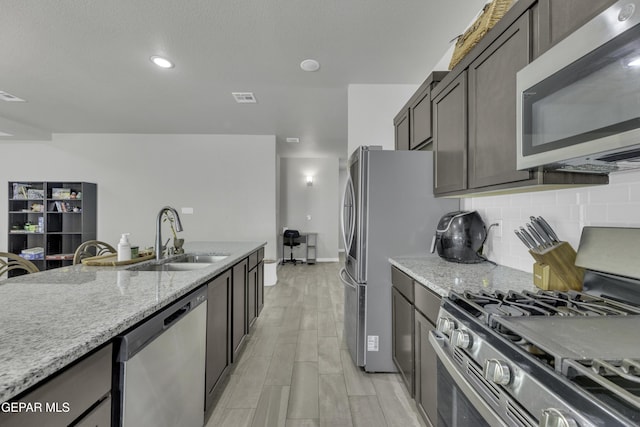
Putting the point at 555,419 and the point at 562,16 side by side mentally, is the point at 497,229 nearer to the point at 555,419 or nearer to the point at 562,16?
the point at 562,16

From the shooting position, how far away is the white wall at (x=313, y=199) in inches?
288

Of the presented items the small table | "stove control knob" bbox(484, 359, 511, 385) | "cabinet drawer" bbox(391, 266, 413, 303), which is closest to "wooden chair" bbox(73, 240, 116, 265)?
"cabinet drawer" bbox(391, 266, 413, 303)

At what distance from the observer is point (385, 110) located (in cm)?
309

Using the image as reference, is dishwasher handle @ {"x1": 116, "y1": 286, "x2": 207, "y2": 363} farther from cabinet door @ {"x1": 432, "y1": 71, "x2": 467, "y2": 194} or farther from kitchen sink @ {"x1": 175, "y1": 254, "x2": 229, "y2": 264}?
cabinet door @ {"x1": 432, "y1": 71, "x2": 467, "y2": 194}

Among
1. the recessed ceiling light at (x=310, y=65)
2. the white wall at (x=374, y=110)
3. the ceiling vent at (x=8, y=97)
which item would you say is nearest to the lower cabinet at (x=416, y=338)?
the white wall at (x=374, y=110)

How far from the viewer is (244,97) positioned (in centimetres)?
343

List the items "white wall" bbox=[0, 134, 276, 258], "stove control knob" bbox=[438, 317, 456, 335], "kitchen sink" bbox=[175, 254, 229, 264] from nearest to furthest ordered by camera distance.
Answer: "stove control knob" bbox=[438, 317, 456, 335] → "kitchen sink" bbox=[175, 254, 229, 264] → "white wall" bbox=[0, 134, 276, 258]

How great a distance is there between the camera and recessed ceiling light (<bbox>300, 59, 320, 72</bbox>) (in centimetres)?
257

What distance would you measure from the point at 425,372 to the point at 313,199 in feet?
19.8

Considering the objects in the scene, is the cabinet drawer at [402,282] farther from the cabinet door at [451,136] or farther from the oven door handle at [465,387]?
the cabinet door at [451,136]

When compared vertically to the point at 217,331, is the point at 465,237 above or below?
above

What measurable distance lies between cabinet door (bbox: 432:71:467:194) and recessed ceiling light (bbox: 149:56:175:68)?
2.44 m

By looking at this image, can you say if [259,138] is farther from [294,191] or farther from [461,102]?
[461,102]

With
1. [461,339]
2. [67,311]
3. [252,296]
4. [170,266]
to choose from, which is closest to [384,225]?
A: [461,339]
